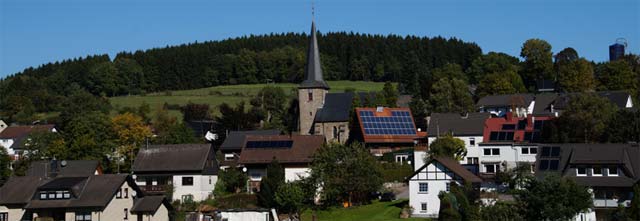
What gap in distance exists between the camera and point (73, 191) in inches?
2347

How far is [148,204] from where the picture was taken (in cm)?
6094

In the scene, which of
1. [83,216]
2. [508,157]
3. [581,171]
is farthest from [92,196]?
[581,171]

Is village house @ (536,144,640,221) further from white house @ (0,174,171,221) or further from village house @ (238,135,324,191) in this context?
white house @ (0,174,171,221)

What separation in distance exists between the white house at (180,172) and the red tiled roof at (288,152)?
2.80 meters

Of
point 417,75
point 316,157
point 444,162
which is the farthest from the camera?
point 417,75

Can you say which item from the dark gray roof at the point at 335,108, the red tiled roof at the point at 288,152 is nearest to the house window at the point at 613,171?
the red tiled roof at the point at 288,152

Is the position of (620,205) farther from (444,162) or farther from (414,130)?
(414,130)

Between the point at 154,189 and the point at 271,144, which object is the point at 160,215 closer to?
the point at 154,189

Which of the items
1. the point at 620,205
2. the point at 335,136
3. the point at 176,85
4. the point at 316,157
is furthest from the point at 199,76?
the point at 620,205

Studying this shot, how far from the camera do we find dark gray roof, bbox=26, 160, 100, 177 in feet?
217

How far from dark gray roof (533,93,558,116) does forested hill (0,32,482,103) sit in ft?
168

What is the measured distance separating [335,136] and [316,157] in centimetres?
2501

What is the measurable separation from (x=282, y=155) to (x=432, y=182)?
15.7 metres

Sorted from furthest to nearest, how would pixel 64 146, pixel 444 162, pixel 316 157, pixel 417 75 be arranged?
pixel 417 75 < pixel 64 146 < pixel 316 157 < pixel 444 162
